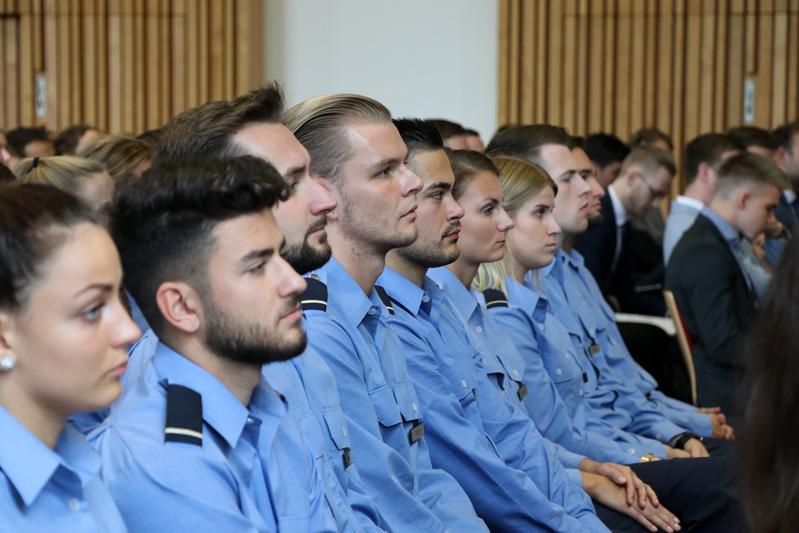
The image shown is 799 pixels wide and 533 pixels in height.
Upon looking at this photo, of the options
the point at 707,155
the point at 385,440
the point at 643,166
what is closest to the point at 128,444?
the point at 385,440

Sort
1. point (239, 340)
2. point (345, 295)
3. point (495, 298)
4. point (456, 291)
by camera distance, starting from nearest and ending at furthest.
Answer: point (239, 340) < point (345, 295) < point (456, 291) < point (495, 298)

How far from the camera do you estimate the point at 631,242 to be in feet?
23.6

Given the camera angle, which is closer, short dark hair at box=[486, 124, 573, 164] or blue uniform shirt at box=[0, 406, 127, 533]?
blue uniform shirt at box=[0, 406, 127, 533]

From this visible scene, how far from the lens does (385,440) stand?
2.64m

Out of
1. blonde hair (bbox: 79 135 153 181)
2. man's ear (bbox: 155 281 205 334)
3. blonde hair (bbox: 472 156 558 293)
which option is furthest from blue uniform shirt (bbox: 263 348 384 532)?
blonde hair (bbox: 472 156 558 293)

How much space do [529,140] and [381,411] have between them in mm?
2511

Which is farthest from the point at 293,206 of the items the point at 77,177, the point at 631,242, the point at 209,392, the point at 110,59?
the point at 110,59

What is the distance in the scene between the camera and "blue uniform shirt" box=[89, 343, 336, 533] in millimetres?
1776

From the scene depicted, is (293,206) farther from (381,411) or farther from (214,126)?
(381,411)

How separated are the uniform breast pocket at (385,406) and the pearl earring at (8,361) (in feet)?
3.57

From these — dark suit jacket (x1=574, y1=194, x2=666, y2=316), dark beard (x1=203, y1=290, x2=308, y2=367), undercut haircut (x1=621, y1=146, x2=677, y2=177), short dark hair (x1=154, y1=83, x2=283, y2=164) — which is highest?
short dark hair (x1=154, y1=83, x2=283, y2=164)

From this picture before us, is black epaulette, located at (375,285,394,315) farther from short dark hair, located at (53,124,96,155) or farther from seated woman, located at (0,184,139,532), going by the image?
short dark hair, located at (53,124,96,155)

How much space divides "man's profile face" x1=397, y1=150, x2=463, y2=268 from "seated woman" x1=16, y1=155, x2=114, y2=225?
2.75 feet

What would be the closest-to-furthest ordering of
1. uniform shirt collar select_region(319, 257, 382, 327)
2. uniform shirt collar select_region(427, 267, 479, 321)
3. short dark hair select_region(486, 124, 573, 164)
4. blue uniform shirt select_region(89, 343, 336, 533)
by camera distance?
blue uniform shirt select_region(89, 343, 336, 533) → uniform shirt collar select_region(319, 257, 382, 327) → uniform shirt collar select_region(427, 267, 479, 321) → short dark hair select_region(486, 124, 573, 164)
